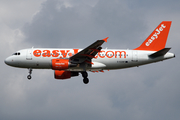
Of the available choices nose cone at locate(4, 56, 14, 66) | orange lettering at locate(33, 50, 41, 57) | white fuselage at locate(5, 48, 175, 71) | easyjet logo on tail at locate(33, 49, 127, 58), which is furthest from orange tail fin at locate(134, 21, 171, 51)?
nose cone at locate(4, 56, 14, 66)

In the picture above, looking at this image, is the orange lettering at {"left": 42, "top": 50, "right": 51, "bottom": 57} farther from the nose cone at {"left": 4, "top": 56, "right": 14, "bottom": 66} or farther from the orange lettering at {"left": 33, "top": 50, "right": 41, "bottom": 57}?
the nose cone at {"left": 4, "top": 56, "right": 14, "bottom": 66}

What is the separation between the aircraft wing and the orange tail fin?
864 centimetres

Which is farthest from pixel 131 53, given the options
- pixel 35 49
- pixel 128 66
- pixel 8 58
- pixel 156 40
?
pixel 8 58

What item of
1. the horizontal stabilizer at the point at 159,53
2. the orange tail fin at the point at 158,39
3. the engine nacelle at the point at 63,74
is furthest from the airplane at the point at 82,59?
the orange tail fin at the point at 158,39

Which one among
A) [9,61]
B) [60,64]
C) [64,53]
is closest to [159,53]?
[64,53]

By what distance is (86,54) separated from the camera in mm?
50781

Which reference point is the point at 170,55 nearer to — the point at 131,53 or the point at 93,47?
the point at 131,53

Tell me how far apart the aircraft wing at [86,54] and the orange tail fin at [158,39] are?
28.3 ft

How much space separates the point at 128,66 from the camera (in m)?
53.4

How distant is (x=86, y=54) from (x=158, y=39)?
40.8ft

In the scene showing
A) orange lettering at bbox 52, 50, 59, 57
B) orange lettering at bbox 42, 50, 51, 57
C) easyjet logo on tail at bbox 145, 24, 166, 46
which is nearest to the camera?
orange lettering at bbox 42, 50, 51, 57

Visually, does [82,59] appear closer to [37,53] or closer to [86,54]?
[86,54]

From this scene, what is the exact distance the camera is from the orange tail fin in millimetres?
55688

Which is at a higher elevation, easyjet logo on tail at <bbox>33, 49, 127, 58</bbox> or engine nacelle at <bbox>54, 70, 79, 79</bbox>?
easyjet logo on tail at <bbox>33, 49, 127, 58</bbox>
